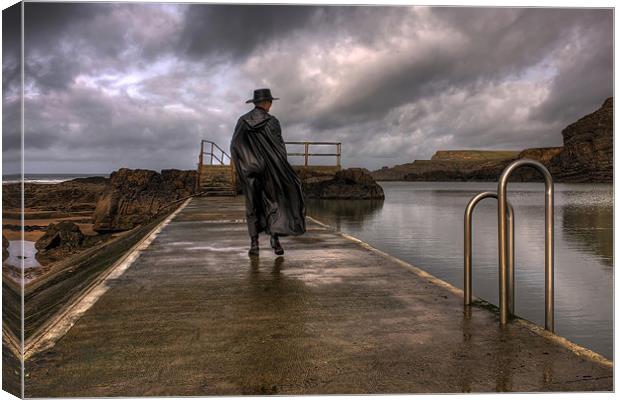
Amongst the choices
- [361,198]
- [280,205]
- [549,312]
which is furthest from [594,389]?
[361,198]

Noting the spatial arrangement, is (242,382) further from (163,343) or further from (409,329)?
(409,329)

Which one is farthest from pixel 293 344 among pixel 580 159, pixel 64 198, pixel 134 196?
pixel 580 159

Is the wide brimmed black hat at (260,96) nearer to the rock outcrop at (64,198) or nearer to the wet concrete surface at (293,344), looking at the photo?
the wet concrete surface at (293,344)

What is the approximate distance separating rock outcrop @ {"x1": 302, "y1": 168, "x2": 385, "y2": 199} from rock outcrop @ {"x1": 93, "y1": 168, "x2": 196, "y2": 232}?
31.4 ft

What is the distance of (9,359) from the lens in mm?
2674

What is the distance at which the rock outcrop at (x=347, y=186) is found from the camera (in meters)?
39.0

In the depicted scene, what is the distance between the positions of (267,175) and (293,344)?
3.06m

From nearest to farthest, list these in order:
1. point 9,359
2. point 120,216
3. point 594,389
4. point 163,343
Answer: point 594,389
point 9,359
point 163,343
point 120,216

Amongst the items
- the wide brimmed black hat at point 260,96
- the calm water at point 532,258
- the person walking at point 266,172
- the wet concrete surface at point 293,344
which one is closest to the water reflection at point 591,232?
the calm water at point 532,258

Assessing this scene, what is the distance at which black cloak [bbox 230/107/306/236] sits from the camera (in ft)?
18.5

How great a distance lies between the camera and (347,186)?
39.2 meters

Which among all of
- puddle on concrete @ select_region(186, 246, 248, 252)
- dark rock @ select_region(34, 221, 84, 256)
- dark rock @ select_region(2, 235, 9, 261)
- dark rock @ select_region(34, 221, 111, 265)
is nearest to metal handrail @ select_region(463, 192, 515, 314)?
dark rock @ select_region(2, 235, 9, 261)

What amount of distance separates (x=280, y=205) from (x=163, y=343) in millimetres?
2936

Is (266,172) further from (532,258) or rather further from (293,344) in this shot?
(532,258)
